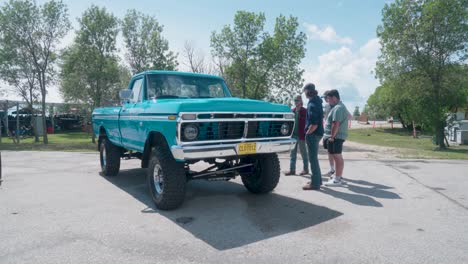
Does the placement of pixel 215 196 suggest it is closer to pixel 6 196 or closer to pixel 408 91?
pixel 6 196

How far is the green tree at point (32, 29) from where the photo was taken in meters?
19.9

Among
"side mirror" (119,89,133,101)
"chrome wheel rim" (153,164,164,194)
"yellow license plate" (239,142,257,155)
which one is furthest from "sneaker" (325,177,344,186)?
"side mirror" (119,89,133,101)

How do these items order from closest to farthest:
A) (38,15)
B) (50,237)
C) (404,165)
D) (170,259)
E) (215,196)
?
(170,259), (50,237), (215,196), (404,165), (38,15)

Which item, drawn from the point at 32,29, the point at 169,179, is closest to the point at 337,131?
the point at 169,179

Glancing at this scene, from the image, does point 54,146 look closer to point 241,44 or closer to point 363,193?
point 241,44

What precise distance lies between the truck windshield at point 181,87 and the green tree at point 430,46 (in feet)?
58.7

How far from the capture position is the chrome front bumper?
419 centimetres

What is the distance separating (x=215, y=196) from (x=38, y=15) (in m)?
20.3

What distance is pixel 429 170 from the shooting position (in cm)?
835

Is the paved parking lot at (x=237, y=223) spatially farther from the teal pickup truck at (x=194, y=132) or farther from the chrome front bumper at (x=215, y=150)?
the chrome front bumper at (x=215, y=150)

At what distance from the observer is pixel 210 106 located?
14.4ft

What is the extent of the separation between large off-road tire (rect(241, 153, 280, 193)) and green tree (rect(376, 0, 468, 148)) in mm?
17994

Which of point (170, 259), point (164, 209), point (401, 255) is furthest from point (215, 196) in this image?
point (401, 255)

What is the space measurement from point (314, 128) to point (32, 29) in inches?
830
